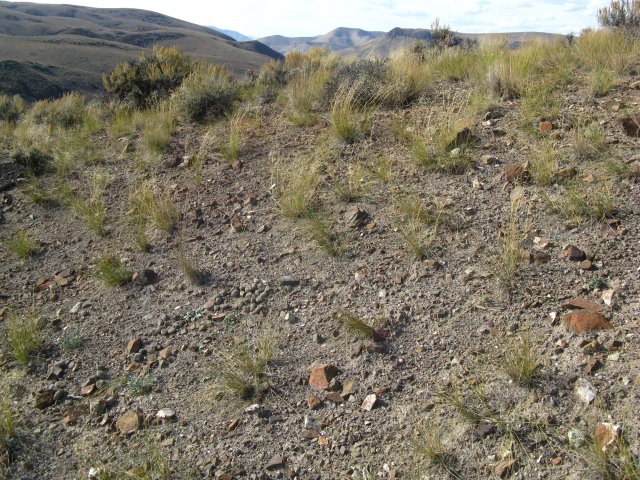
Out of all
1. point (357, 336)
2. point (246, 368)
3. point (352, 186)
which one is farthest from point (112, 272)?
point (357, 336)

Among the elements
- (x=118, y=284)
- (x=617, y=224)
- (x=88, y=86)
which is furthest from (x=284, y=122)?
(x=88, y=86)

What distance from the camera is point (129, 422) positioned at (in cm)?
336

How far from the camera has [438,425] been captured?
2.86 m

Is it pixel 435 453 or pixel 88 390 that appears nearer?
pixel 435 453

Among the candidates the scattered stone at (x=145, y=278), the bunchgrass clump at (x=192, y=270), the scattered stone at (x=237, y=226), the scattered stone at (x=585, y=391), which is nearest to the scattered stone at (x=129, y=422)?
the bunchgrass clump at (x=192, y=270)

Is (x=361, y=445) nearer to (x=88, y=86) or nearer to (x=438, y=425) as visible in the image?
(x=438, y=425)

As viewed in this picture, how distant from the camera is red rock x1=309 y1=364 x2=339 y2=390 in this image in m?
3.32

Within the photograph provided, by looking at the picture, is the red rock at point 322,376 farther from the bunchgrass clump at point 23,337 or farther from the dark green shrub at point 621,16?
the dark green shrub at point 621,16

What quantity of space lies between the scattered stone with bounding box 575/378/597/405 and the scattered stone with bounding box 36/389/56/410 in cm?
328

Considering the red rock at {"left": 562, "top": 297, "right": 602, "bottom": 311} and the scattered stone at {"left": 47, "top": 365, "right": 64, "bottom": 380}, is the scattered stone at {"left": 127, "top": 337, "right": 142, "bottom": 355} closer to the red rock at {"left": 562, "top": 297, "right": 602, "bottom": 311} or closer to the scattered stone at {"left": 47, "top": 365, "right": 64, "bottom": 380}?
the scattered stone at {"left": 47, "top": 365, "right": 64, "bottom": 380}

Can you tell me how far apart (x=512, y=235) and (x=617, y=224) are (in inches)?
29.7

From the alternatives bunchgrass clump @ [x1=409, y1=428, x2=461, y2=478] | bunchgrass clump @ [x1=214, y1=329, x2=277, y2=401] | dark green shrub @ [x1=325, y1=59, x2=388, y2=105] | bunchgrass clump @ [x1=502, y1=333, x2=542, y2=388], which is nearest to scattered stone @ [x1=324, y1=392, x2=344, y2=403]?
bunchgrass clump @ [x1=214, y1=329, x2=277, y2=401]

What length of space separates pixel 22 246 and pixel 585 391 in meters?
5.10

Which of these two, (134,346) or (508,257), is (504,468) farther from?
(134,346)
